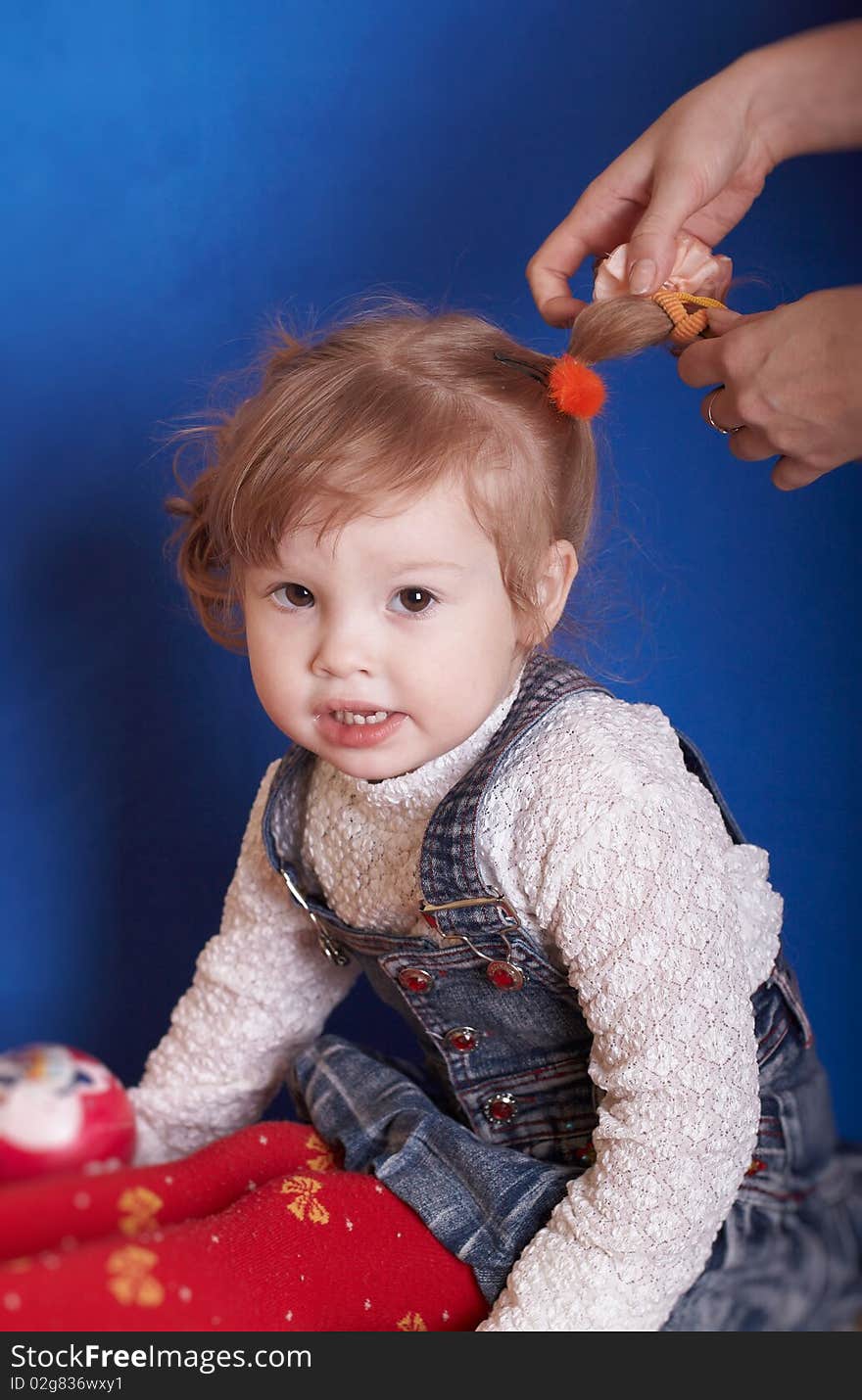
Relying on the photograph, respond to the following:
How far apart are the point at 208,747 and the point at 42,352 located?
1.29 feet

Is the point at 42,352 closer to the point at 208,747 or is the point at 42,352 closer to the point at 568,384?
the point at 208,747

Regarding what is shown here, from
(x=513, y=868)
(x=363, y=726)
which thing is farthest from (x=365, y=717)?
(x=513, y=868)

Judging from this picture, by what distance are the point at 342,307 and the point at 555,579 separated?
1.34 ft

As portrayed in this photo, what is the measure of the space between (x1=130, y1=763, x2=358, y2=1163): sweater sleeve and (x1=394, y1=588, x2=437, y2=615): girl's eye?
275mm

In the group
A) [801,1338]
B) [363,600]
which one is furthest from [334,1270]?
[363,600]

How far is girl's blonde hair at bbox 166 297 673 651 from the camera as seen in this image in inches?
35.7

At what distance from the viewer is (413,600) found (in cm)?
90

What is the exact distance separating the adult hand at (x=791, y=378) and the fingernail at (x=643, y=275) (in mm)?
50

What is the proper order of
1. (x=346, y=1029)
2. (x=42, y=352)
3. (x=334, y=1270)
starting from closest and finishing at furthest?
(x=334, y=1270) → (x=42, y=352) → (x=346, y=1029)

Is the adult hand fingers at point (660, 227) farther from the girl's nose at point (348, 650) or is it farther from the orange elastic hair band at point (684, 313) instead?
the girl's nose at point (348, 650)

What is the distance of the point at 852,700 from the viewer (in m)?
1.25

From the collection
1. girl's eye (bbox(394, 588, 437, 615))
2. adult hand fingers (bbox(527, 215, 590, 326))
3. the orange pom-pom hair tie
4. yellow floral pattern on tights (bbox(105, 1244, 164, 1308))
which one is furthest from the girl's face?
yellow floral pattern on tights (bbox(105, 1244, 164, 1308))

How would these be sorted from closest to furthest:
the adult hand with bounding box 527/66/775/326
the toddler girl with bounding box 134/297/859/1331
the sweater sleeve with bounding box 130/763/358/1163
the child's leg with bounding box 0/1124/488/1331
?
the child's leg with bounding box 0/1124/488/1331 → the toddler girl with bounding box 134/297/859/1331 → the adult hand with bounding box 527/66/775/326 → the sweater sleeve with bounding box 130/763/358/1163

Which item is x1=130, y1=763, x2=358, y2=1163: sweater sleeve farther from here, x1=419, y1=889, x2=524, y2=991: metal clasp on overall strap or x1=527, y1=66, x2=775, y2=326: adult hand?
Answer: x1=527, y1=66, x2=775, y2=326: adult hand
